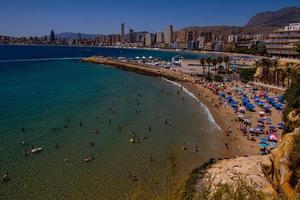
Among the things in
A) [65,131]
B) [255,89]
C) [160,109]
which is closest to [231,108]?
[160,109]

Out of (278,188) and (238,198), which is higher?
(238,198)

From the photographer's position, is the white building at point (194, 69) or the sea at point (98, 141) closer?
the sea at point (98, 141)

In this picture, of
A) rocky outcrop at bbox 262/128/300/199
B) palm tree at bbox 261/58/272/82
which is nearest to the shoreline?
rocky outcrop at bbox 262/128/300/199

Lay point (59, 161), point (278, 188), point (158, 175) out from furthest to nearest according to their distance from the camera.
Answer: point (59, 161) → point (158, 175) → point (278, 188)

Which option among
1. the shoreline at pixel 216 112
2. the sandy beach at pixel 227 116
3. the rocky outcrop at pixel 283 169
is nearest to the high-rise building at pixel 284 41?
the sandy beach at pixel 227 116

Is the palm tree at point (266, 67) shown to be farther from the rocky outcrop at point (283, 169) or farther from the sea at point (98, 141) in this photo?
the rocky outcrop at point (283, 169)

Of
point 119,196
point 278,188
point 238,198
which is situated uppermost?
point 238,198

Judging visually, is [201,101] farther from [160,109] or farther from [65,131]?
[65,131]
